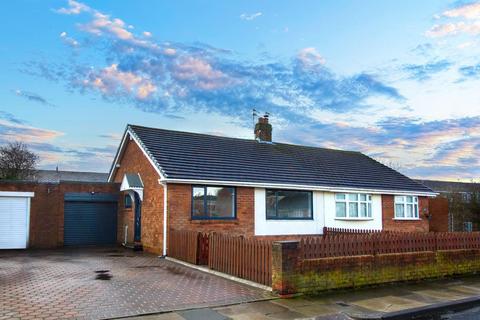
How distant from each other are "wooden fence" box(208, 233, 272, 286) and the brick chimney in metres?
13.5

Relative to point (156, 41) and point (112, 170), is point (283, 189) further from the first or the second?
point (112, 170)

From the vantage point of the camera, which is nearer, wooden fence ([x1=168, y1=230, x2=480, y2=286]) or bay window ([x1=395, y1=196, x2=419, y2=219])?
wooden fence ([x1=168, y1=230, x2=480, y2=286])

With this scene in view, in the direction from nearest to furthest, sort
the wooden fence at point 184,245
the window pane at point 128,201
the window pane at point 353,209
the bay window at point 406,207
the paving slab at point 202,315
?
the paving slab at point 202,315
the wooden fence at point 184,245
the window pane at point 128,201
the window pane at point 353,209
the bay window at point 406,207

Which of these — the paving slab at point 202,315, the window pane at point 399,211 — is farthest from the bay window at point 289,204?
the paving slab at point 202,315

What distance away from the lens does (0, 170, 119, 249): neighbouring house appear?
19688mm

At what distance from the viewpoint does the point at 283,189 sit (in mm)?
20375

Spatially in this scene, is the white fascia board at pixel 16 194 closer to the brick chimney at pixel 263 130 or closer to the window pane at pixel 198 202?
the window pane at pixel 198 202

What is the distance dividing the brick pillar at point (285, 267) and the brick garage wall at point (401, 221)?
15.2 meters

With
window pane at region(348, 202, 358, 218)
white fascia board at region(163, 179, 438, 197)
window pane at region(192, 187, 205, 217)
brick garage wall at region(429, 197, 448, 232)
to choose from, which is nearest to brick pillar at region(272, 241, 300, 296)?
white fascia board at region(163, 179, 438, 197)

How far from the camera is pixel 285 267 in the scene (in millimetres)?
9922

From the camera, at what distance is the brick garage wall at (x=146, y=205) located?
17750 mm

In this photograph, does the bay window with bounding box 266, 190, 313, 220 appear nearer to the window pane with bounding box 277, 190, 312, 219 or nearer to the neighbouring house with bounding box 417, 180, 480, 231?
the window pane with bounding box 277, 190, 312, 219

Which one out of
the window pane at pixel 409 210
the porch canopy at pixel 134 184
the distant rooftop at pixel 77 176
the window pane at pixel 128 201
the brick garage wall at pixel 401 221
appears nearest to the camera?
the porch canopy at pixel 134 184

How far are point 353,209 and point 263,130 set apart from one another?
7.23 metres
